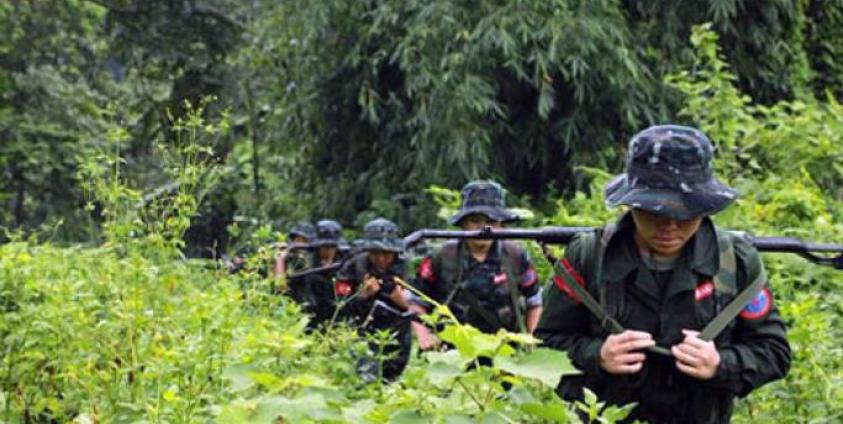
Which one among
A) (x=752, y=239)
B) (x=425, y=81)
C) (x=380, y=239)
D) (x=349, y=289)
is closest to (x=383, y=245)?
(x=380, y=239)

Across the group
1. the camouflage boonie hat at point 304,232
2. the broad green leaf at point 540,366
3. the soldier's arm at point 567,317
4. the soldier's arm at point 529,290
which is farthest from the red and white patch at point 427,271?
the broad green leaf at point 540,366

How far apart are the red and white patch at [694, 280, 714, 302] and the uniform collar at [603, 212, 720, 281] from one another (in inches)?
1.2

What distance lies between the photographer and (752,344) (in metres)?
4.04

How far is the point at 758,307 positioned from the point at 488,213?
407cm

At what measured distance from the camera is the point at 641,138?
13.1 feet

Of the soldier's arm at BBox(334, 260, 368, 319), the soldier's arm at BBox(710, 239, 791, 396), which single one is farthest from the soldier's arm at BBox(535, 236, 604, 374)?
the soldier's arm at BBox(334, 260, 368, 319)

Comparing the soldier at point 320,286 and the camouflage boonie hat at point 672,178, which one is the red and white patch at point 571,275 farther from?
the soldier at point 320,286

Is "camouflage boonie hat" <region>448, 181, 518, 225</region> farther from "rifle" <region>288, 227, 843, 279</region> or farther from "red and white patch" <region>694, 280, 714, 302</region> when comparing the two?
"red and white patch" <region>694, 280, 714, 302</region>

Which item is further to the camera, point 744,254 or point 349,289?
point 349,289

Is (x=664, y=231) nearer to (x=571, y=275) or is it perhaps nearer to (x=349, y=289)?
(x=571, y=275)

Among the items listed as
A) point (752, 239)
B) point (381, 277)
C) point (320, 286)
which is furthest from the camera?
point (320, 286)

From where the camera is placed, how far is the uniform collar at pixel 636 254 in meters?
3.96

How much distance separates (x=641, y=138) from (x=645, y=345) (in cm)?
59

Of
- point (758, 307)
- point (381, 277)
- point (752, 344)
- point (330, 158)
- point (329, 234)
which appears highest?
point (758, 307)
